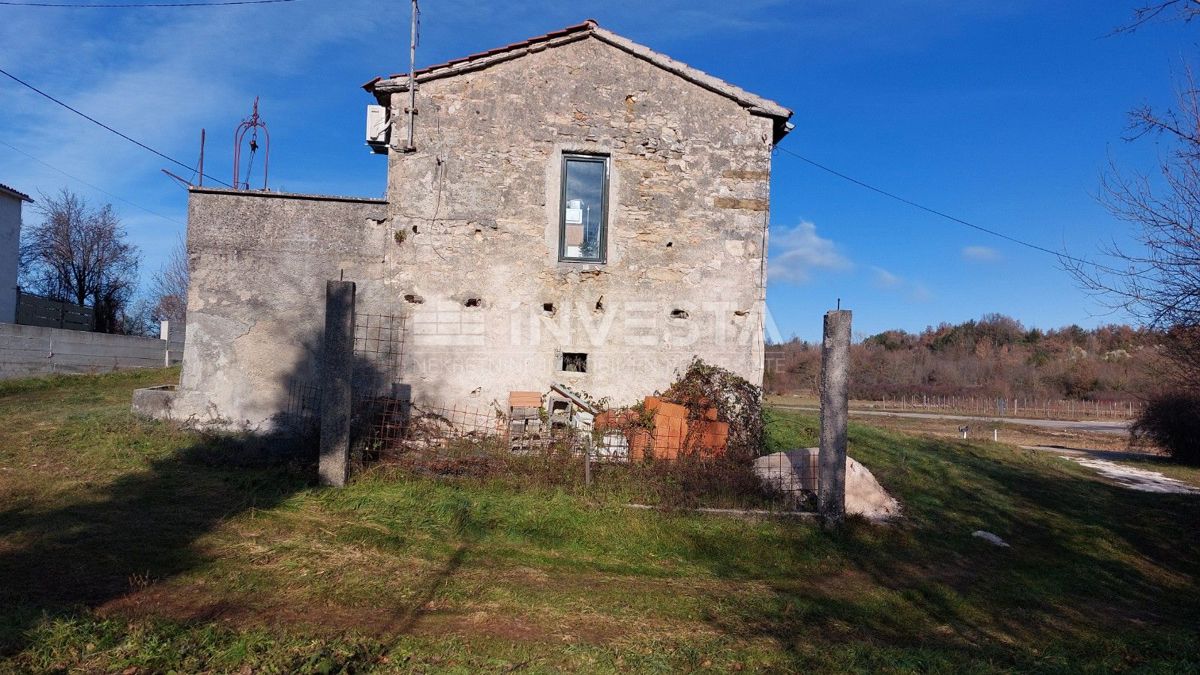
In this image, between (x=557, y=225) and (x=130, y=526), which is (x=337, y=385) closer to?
(x=130, y=526)

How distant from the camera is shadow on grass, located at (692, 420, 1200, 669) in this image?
520 centimetres

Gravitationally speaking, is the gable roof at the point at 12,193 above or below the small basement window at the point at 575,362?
above

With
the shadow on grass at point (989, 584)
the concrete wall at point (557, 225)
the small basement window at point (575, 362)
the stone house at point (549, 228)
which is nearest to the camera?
the shadow on grass at point (989, 584)

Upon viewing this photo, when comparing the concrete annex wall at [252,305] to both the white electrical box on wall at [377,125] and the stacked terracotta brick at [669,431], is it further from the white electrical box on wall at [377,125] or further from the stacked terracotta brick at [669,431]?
the stacked terracotta brick at [669,431]

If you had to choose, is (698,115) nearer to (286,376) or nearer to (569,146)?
(569,146)

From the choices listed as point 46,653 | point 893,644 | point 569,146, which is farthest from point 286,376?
point 893,644

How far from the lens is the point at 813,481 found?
8953mm

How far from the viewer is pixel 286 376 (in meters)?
10.1

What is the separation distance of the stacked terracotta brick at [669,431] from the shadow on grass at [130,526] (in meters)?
4.09

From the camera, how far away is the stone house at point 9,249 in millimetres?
28631

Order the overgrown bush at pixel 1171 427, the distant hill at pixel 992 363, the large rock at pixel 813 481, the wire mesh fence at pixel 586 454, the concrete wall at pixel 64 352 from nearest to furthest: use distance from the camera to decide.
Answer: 1. the wire mesh fence at pixel 586 454
2. the large rock at pixel 813 481
3. the concrete wall at pixel 64 352
4. the overgrown bush at pixel 1171 427
5. the distant hill at pixel 992 363

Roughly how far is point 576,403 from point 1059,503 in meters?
8.00

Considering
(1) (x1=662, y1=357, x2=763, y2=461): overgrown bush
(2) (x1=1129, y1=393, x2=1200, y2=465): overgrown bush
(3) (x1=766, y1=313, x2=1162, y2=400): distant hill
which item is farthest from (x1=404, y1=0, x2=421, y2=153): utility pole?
(3) (x1=766, y1=313, x2=1162, y2=400): distant hill

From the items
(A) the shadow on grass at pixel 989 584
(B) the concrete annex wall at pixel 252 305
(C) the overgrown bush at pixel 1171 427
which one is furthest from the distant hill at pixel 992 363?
(B) the concrete annex wall at pixel 252 305
